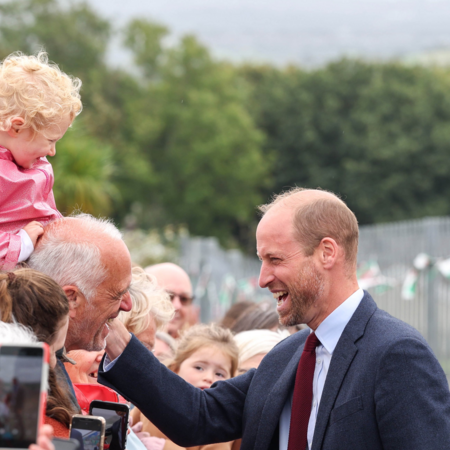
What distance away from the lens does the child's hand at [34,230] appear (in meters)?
2.64

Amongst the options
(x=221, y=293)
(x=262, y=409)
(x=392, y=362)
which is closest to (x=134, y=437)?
(x=262, y=409)

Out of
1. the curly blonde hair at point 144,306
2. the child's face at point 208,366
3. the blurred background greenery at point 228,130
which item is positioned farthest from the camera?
the blurred background greenery at point 228,130

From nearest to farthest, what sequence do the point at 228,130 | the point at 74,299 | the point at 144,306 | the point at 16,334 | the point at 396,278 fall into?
1. the point at 16,334
2. the point at 74,299
3. the point at 144,306
4. the point at 396,278
5. the point at 228,130

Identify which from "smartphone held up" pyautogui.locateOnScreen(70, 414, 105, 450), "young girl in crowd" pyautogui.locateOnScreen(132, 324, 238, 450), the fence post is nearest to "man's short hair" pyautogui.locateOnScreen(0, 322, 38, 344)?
"smartphone held up" pyautogui.locateOnScreen(70, 414, 105, 450)

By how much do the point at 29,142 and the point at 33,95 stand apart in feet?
0.56

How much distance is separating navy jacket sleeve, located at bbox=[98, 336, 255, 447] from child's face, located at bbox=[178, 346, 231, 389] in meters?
0.80

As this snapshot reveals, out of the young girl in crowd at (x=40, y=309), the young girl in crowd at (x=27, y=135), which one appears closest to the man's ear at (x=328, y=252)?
the young girl in crowd at (x=27, y=135)

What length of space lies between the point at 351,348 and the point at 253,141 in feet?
135

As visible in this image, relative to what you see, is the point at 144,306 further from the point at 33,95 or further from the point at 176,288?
the point at 176,288

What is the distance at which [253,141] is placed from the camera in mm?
43625

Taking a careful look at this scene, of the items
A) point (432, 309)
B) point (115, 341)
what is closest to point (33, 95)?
point (115, 341)

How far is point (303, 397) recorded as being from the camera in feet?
9.14

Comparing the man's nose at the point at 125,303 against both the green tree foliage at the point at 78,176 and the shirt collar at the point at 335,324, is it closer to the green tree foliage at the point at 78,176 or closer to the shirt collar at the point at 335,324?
the shirt collar at the point at 335,324

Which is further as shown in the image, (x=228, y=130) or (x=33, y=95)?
(x=228, y=130)
